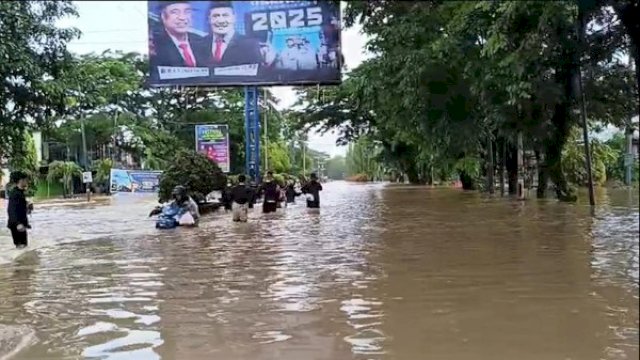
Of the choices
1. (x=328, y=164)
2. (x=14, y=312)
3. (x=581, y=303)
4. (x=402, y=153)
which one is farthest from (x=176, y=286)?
(x=328, y=164)

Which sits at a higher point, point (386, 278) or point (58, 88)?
point (58, 88)

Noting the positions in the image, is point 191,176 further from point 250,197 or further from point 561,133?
point 561,133

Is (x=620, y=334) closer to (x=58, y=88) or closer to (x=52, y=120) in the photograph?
(x=58, y=88)

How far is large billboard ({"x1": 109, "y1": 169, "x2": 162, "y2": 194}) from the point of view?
149 feet

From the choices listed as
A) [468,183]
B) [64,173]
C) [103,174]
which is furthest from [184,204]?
[103,174]

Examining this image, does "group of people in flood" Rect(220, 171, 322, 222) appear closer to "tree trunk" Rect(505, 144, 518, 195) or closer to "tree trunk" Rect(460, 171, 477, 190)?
"tree trunk" Rect(505, 144, 518, 195)

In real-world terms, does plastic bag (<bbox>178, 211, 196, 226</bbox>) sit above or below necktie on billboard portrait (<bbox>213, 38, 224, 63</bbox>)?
below

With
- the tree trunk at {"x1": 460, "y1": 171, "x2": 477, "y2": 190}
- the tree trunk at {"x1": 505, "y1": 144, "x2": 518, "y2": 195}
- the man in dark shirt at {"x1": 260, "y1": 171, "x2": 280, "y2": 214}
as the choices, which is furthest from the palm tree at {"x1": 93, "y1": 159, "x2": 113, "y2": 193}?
the man in dark shirt at {"x1": 260, "y1": 171, "x2": 280, "y2": 214}

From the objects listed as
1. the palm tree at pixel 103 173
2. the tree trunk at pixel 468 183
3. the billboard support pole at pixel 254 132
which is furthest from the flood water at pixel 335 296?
the palm tree at pixel 103 173

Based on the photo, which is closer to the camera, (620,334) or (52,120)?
(620,334)

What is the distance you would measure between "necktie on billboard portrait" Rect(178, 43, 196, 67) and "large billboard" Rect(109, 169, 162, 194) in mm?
21661

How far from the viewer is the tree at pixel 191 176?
2339 cm

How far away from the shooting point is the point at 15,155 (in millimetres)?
17281

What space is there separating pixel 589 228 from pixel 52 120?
12.0 meters
